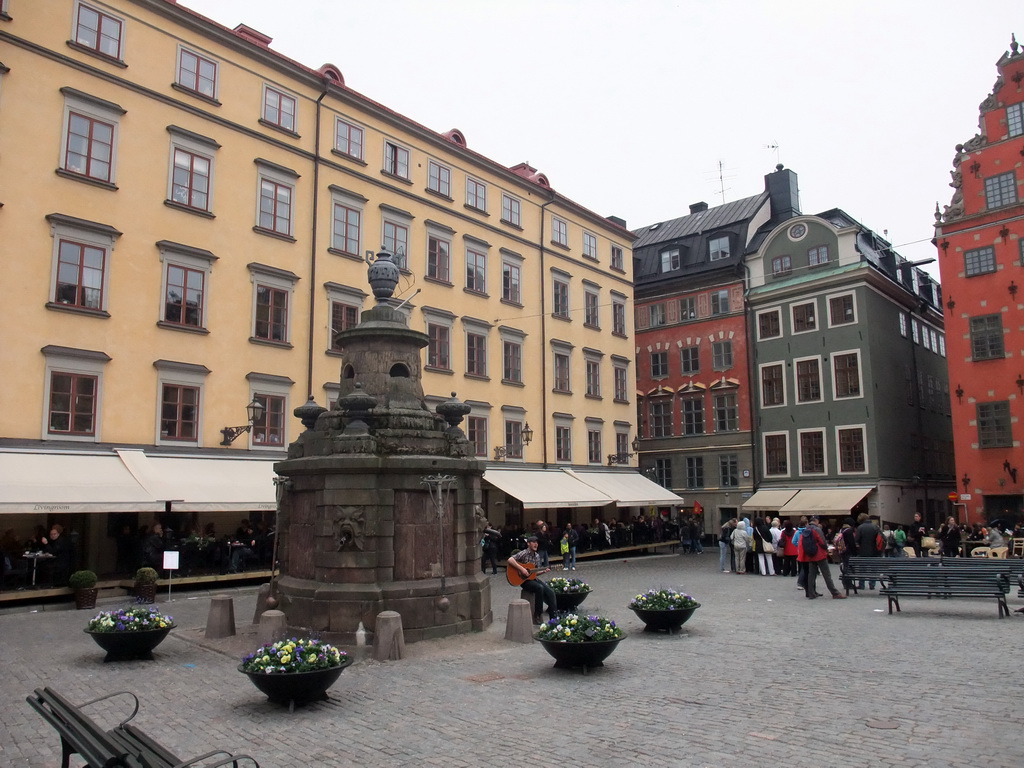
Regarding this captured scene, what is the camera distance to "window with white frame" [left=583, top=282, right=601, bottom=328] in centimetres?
3881

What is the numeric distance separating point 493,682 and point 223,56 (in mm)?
22479

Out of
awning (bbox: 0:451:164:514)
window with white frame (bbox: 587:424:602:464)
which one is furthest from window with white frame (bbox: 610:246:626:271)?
awning (bbox: 0:451:164:514)

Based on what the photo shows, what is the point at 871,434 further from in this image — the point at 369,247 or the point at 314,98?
the point at 314,98

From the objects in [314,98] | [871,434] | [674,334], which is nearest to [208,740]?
[314,98]

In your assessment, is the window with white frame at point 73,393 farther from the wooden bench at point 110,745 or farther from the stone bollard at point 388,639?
the wooden bench at point 110,745

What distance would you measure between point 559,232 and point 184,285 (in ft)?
61.8

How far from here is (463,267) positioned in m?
32.5

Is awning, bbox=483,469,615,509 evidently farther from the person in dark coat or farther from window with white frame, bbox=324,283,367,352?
the person in dark coat

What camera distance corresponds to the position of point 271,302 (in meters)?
25.9

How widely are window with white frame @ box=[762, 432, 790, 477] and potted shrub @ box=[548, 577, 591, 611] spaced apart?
26.4m

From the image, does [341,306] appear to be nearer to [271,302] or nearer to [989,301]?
[271,302]

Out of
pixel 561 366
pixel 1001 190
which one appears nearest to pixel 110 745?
pixel 561 366

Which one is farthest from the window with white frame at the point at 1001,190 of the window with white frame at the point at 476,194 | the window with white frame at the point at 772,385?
the window with white frame at the point at 476,194

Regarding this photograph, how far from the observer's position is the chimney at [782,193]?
148 feet
